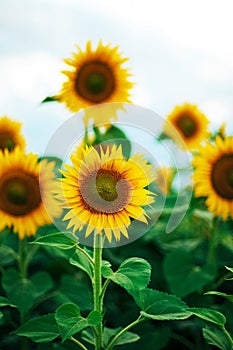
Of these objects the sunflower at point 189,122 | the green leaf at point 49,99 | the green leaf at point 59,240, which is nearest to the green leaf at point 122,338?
the green leaf at point 59,240

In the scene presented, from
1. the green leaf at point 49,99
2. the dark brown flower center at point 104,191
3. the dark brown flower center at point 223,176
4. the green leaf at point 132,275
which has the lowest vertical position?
the green leaf at point 132,275

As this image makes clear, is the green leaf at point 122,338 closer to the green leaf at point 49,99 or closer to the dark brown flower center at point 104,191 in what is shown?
the dark brown flower center at point 104,191

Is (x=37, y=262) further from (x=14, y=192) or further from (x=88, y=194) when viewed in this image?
(x=88, y=194)

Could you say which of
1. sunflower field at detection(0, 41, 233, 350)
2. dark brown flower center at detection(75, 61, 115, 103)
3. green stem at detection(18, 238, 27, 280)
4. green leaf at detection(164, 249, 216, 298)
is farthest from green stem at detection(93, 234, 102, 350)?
dark brown flower center at detection(75, 61, 115, 103)

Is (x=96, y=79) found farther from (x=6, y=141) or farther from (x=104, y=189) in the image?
(x=104, y=189)

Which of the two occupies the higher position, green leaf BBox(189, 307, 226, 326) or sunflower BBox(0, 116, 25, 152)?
sunflower BBox(0, 116, 25, 152)

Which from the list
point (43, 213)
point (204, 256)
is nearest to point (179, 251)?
point (204, 256)

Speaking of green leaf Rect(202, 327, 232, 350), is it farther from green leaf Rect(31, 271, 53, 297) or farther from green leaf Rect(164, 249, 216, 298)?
green leaf Rect(31, 271, 53, 297)
